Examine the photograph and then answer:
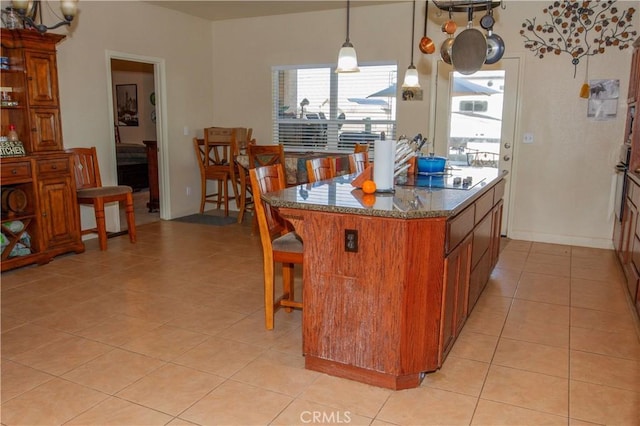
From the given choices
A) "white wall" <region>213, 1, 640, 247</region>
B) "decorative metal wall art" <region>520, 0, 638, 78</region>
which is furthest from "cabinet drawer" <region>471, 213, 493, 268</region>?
"decorative metal wall art" <region>520, 0, 638, 78</region>

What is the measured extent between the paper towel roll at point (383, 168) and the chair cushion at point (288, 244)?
560mm

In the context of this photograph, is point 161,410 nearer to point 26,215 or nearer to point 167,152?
point 26,215

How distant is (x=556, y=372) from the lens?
259cm

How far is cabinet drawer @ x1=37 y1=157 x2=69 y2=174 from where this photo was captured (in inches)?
170

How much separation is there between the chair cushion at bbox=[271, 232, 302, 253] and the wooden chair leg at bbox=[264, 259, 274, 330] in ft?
0.34

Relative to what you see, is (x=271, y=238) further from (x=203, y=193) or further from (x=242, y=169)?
(x=203, y=193)

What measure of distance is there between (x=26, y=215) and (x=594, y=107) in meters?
5.40

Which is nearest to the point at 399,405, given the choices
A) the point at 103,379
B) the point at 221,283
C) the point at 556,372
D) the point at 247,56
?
the point at 556,372

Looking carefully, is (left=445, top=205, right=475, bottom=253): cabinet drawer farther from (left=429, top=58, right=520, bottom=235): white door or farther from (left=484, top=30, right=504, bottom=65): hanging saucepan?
(left=429, top=58, right=520, bottom=235): white door

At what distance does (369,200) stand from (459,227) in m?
0.48

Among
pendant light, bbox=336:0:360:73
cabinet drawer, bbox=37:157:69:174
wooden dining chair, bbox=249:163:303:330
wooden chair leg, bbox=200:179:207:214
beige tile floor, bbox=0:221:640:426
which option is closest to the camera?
beige tile floor, bbox=0:221:640:426

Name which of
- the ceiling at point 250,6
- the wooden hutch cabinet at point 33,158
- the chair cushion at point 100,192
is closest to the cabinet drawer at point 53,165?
A: the wooden hutch cabinet at point 33,158

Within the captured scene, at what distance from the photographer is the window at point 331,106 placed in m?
6.16


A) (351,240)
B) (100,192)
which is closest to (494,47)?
(351,240)
